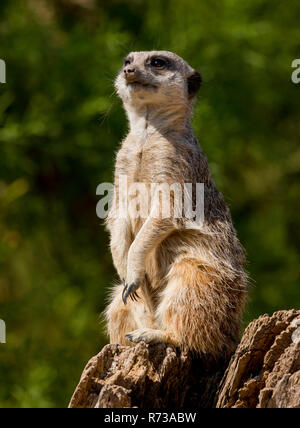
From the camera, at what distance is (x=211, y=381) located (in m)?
4.72

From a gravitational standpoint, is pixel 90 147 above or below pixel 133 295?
above

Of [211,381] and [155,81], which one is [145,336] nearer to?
[211,381]

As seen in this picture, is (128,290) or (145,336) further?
(128,290)

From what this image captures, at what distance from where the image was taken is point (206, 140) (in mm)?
11148

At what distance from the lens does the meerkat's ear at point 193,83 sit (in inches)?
227

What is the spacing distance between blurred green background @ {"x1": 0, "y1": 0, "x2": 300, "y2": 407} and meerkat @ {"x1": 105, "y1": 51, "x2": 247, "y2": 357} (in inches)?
187

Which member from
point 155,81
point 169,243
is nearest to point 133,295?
point 169,243

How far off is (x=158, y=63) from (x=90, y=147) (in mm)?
6379

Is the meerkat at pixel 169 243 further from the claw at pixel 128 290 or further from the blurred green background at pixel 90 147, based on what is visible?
the blurred green background at pixel 90 147

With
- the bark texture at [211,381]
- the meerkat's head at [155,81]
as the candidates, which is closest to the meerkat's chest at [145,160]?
the meerkat's head at [155,81]

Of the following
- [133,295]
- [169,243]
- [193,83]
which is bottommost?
[133,295]

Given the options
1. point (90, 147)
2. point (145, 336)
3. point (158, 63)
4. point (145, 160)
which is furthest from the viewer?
point (90, 147)

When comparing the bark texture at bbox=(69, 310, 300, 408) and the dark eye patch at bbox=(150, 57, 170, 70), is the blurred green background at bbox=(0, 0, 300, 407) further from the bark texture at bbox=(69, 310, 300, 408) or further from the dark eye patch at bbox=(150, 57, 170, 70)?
the bark texture at bbox=(69, 310, 300, 408)
